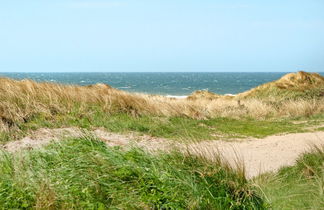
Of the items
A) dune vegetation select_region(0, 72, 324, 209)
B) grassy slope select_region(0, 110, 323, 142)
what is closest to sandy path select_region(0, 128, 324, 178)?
grassy slope select_region(0, 110, 323, 142)

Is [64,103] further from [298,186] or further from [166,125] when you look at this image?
[298,186]

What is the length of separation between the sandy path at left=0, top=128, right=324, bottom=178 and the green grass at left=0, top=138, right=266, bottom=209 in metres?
2.38

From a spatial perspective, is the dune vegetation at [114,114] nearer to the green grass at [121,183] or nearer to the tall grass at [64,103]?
the tall grass at [64,103]

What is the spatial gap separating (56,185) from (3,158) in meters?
1.47

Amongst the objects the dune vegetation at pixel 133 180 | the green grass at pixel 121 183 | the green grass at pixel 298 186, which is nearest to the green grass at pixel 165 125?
the dune vegetation at pixel 133 180

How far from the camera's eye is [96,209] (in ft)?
17.3

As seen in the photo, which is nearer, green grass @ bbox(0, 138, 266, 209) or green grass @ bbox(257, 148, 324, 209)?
green grass @ bbox(0, 138, 266, 209)

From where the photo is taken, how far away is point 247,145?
1200cm

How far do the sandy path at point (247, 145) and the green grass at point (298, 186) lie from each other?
44 cm

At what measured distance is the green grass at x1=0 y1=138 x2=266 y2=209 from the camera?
5391 mm

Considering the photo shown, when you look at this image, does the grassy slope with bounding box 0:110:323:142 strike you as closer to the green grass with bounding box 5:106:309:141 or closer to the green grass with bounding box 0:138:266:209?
the green grass with bounding box 5:106:309:141

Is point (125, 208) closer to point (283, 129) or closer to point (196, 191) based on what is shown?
point (196, 191)

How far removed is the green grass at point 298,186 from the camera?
20.8 feet

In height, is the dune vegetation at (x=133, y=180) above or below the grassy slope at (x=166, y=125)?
above
